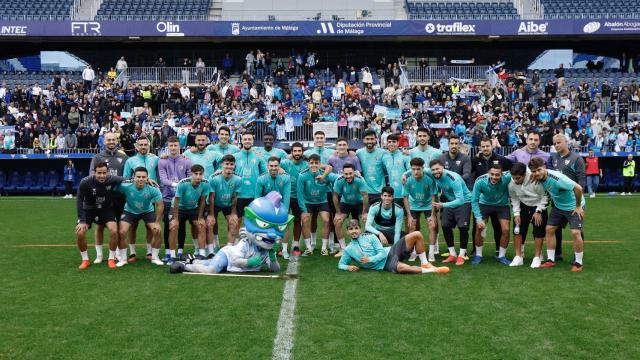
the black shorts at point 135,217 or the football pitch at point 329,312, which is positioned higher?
the black shorts at point 135,217

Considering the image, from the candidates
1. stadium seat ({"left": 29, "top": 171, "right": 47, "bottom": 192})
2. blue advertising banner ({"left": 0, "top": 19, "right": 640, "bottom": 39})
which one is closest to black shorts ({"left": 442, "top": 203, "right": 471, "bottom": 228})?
stadium seat ({"left": 29, "top": 171, "right": 47, "bottom": 192})

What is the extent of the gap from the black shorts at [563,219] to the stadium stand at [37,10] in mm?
31418

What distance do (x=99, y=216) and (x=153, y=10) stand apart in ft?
97.5

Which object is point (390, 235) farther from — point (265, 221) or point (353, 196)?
point (265, 221)

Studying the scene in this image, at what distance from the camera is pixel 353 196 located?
10469 mm

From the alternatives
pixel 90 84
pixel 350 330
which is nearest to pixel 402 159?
pixel 350 330

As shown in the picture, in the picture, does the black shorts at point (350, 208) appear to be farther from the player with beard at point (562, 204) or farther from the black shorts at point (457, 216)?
the player with beard at point (562, 204)

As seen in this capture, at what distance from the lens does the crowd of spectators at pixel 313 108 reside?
25.6 meters

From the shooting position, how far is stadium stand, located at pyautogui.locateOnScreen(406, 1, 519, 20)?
36.1m

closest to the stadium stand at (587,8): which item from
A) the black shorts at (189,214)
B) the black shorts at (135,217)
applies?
the black shorts at (189,214)

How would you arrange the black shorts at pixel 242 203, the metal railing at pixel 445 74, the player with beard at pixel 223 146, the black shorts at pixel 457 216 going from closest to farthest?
1. the black shorts at pixel 457 216
2. the black shorts at pixel 242 203
3. the player with beard at pixel 223 146
4. the metal railing at pixel 445 74

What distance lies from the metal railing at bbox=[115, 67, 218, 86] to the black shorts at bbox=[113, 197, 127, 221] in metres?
22.7

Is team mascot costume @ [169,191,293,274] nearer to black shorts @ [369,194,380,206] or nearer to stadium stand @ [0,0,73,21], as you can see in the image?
black shorts @ [369,194,380,206]

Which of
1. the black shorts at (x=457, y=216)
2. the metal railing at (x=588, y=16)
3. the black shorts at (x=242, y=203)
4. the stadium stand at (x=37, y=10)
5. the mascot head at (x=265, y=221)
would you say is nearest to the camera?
the mascot head at (x=265, y=221)
